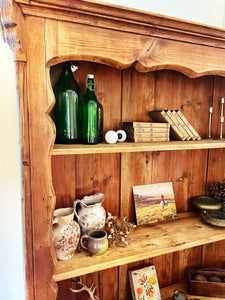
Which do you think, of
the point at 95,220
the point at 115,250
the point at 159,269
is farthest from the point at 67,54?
the point at 159,269

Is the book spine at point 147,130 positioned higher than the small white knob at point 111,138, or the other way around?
the book spine at point 147,130

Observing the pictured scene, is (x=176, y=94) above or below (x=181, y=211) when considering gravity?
above

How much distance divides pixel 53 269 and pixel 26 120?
55 centimetres

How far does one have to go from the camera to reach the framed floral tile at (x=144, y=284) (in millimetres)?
1247

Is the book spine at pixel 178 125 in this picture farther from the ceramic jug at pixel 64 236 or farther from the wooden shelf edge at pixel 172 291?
the wooden shelf edge at pixel 172 291

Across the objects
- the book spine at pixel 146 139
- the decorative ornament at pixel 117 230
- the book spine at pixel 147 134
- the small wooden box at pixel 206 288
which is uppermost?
the book spine at pixel 147 134

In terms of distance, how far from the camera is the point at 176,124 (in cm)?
116

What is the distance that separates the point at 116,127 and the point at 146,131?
17cm

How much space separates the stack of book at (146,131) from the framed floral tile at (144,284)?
30.0 inches

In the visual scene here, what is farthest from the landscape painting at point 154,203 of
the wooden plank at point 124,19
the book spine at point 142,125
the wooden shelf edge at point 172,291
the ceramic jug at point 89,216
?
the wooden plank at point 124,19

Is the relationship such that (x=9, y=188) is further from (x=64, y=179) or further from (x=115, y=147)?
(x=115, y=147)

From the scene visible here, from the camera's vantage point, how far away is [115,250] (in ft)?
3.29

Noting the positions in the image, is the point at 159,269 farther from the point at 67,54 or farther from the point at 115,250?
the point at 67,54

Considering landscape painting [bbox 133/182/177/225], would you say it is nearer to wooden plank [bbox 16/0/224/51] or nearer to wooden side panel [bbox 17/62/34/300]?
wooden side panel [bbox 17/62/34/300]
